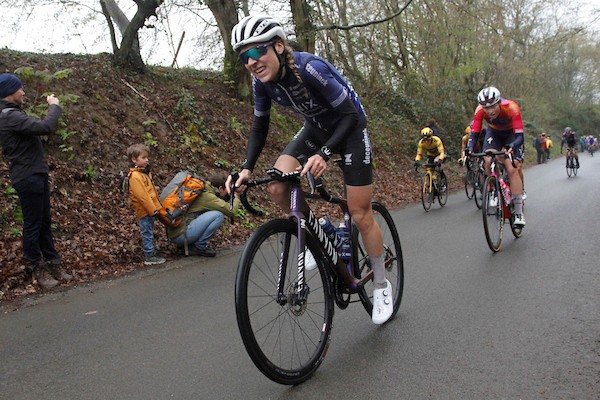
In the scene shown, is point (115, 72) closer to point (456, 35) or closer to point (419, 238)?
point (419, 238)

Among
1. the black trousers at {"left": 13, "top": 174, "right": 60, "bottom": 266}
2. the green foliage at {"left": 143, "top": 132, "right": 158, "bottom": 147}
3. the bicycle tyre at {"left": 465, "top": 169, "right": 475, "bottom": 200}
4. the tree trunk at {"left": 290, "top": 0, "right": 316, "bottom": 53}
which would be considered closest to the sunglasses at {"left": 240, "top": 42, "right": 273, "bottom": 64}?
the black trousers at {"left": 13, "top": 174, "right": 60, "bottom": 266}

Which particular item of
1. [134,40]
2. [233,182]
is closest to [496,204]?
[233,182]

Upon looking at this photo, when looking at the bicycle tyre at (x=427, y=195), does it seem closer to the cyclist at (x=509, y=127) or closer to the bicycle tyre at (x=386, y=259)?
the cyclist at (x=509, y=127)

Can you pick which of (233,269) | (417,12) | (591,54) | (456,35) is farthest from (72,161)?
(591,54)

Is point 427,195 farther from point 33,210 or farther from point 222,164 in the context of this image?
point 33,210

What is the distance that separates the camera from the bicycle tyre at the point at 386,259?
157 inches

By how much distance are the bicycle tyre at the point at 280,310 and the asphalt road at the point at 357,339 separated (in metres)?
0.16

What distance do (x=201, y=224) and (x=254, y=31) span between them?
4.16 metres

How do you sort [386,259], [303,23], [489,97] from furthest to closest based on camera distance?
[303,23] → [489,97] → [386,259]

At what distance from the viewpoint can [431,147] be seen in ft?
42.1

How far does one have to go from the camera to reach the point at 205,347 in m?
3.83

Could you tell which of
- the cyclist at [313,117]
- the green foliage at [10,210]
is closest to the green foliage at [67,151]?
the green foliage at [10,210]

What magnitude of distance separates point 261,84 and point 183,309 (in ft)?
8.03

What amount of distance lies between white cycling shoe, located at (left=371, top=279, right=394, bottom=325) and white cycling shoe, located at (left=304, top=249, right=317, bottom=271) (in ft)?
2.64
